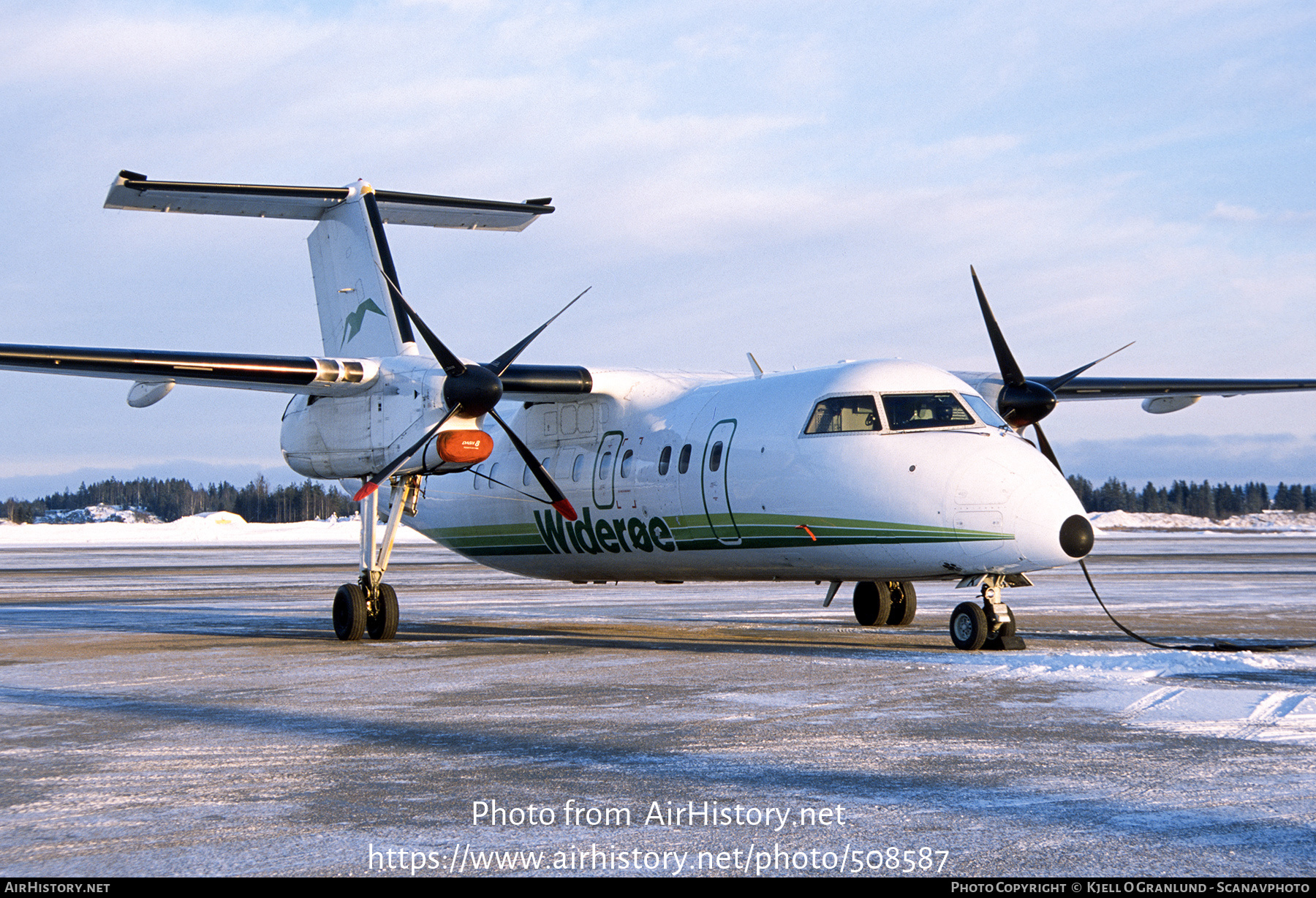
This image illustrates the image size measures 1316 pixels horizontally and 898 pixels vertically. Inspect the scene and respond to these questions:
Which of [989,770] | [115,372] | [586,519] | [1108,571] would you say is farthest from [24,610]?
[1108,571]

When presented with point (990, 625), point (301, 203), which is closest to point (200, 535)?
point (301, 203)

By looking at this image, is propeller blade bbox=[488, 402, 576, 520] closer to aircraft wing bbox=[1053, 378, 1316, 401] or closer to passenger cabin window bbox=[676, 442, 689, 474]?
passenger cabin window bbox=[676, 442, 689, 474]

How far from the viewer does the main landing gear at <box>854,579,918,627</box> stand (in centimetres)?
1630

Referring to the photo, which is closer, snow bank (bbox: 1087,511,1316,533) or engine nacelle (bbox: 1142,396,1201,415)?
engine nacelle (bbox: 1142,396,1201,415)

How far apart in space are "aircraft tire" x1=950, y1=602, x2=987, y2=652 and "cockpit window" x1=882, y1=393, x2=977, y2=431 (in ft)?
6.12

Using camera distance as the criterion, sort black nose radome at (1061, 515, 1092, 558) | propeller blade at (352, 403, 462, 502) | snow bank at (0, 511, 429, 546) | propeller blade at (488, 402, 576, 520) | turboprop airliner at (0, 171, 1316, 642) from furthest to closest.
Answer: snow bank at (0, 511, 429, 546), propeller blade at (488, 402, 576, 520), propeller blade at (352, 403, 462, 502), turboprop airliner at (0, 171, 1316, 642), black nose radome at (1061, 515, 1092, 558)

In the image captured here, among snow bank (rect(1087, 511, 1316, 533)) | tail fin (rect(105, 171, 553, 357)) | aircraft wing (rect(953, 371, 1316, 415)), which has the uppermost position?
tail fin (rect(105, 171, 553, 357))

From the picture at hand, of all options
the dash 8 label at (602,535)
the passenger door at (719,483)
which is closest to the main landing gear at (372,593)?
the dash 8 label at (602,535)

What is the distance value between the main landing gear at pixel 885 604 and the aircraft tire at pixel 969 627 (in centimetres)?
359

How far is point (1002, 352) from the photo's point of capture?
15.3m

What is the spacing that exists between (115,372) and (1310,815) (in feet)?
43.4

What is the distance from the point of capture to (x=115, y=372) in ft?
47.9

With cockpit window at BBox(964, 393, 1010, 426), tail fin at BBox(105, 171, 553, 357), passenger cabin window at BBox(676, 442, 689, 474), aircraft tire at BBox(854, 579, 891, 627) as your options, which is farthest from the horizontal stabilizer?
cockpit window at BBox(964, 393, 1010, 426)
